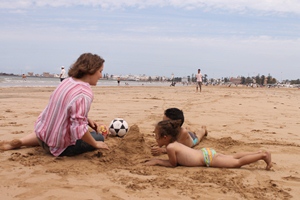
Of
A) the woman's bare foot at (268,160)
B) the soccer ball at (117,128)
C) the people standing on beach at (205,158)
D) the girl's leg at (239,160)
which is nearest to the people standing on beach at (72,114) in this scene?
the people standing on beach at (205,158)

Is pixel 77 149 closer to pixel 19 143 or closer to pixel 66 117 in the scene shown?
pixel 66 117

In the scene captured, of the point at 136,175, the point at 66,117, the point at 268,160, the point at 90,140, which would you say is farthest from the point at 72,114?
the point at 268,160

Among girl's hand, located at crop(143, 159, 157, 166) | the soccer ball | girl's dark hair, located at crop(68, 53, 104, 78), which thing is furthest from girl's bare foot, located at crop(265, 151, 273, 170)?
the soccer ball

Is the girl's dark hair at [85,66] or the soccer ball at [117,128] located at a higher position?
the girl's dark hair at [85,66]

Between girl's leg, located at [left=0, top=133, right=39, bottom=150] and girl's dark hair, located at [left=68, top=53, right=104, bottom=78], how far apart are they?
3.79 feet

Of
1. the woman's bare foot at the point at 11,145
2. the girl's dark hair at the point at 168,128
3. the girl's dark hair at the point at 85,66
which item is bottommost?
the woman's bare foot at the point at 11,145

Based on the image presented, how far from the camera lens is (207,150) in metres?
3.97

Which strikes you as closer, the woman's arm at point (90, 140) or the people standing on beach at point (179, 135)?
the woman's arm at point (90, 140)

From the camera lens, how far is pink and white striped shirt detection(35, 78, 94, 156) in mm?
3756

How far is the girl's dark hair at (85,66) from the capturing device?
3932mm

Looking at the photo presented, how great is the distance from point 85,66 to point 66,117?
64 centimetres

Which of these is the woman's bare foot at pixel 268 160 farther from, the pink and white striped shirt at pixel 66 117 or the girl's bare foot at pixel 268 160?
the pink and white striped shirt at pixel 66 117

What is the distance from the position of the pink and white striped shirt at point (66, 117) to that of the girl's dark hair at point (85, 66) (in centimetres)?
10

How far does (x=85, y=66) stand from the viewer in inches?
154
